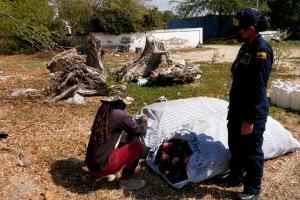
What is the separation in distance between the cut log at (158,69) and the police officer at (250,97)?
577 cm

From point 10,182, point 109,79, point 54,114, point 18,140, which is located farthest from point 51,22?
point 10,182

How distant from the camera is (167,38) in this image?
2523 centimetres

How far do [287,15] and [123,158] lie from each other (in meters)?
30.5

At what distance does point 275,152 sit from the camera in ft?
16.7

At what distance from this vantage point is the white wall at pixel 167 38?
907 inches

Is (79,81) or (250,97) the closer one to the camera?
(250,97)

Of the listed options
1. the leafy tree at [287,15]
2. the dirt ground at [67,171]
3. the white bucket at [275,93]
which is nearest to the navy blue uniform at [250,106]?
the dirt ground at [67,171]

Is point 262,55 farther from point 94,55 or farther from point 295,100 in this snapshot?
point 94,55

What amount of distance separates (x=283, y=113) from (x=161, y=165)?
3.52 meters

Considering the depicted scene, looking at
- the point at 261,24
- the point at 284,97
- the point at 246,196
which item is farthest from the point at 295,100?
the point at 261,24

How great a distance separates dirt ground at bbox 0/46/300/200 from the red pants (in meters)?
0.21

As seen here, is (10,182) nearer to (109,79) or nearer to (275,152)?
(275,152)

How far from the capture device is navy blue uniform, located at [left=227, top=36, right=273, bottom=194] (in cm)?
387

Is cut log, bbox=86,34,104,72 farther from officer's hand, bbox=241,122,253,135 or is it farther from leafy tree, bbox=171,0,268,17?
leafy tree, bbox=171,0,268,17
